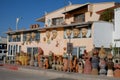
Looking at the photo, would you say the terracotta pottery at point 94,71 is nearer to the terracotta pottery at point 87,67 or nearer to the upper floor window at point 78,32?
the terracotta pottery at point 87,67

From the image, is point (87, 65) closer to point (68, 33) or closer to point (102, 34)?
point (102, 34)

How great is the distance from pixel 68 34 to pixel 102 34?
4.05 meters

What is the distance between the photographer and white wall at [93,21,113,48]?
79.5 ft

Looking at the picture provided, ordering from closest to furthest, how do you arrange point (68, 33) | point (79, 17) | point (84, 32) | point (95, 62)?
point (95, 62) < point (84, 32) < point (68, 33) < point (79, 17)

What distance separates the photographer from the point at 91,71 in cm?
2225

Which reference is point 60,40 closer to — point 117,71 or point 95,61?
point 95,61

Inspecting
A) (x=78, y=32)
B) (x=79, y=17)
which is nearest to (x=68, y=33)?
(x=78, y=32)

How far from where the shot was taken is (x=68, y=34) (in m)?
27.2

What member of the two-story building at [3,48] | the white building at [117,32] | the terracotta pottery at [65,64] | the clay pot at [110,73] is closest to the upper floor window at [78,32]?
the white building at [117,32]

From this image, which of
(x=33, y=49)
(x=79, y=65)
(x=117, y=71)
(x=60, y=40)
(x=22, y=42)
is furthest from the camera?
(x=22, y=42)

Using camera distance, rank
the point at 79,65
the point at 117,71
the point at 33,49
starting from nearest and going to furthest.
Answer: the point at 117,71 → the point at 79,65 → the point at 33,49

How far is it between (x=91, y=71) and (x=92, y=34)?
3.68m

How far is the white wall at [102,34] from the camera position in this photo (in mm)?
24219

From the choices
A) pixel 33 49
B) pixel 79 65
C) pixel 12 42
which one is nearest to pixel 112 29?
pixel 79 65
